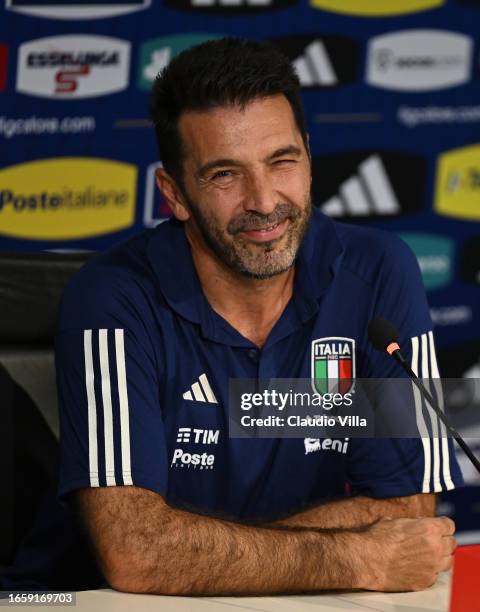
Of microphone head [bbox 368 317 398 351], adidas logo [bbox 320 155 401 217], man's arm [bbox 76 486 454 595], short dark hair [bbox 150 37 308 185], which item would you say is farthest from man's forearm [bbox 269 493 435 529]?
adidas logo [bbox 320 155 401 217]

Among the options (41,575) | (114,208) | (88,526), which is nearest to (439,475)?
(88,526)

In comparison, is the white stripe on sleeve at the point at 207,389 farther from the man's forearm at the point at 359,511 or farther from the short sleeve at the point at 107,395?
the man's forearm at the point at 359,511

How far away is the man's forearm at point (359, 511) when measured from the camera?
1.59 metres

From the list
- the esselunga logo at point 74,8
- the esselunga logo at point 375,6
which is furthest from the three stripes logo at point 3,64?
the esselunga logo at point 375,6

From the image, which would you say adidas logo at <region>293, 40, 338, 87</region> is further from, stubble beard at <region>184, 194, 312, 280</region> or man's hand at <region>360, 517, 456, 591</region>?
man's hand at <region>360, 517, 456, 591</region>

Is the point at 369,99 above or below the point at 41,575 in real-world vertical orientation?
above

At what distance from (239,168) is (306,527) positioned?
0.56 meters

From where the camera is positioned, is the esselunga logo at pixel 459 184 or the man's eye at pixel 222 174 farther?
the esselunga logo at pixel 459 184

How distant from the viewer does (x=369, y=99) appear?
2.93 m

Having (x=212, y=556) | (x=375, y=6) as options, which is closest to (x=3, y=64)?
(x=375, y=6)

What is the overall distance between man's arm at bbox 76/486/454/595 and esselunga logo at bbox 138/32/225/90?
1606 millimetres

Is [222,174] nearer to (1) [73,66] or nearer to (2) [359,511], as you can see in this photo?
(2) [359,511]

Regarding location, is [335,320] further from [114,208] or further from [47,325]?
[114,208]

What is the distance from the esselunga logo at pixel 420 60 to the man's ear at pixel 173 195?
1.29 meters
